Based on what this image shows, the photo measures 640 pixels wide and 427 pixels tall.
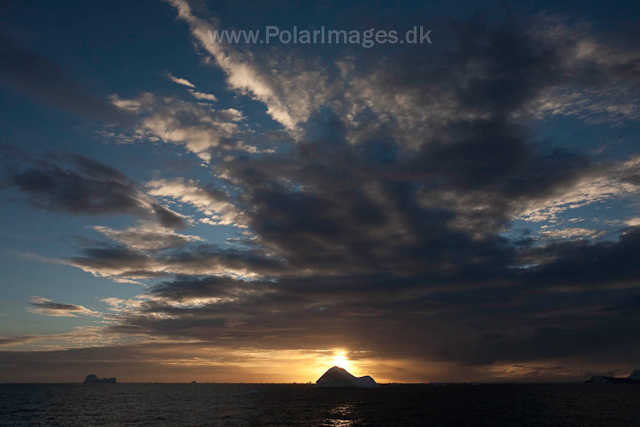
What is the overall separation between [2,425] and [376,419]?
75354 mm

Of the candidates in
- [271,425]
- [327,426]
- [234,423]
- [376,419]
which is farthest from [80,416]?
[376,419]

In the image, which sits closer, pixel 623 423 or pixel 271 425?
pixel 271 425

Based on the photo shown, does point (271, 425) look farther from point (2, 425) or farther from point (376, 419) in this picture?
point (2, 425)

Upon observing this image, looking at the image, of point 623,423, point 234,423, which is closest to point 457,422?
point 623,423

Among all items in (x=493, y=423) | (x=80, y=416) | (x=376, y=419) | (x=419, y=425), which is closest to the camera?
(x=419, y=425)

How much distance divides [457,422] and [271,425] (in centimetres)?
3716

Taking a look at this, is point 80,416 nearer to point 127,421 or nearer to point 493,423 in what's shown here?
point 127,421

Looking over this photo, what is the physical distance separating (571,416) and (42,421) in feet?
392

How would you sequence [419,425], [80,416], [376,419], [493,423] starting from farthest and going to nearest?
[80,416]
[376,419]
[493,423]
[419,425]

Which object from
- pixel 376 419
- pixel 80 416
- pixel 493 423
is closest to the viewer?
pixel 493 423

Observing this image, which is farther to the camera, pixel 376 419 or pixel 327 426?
pixel 376 419

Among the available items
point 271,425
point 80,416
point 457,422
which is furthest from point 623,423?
point 80,416

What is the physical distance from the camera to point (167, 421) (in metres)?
82.9

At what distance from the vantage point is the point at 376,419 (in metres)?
87.1
